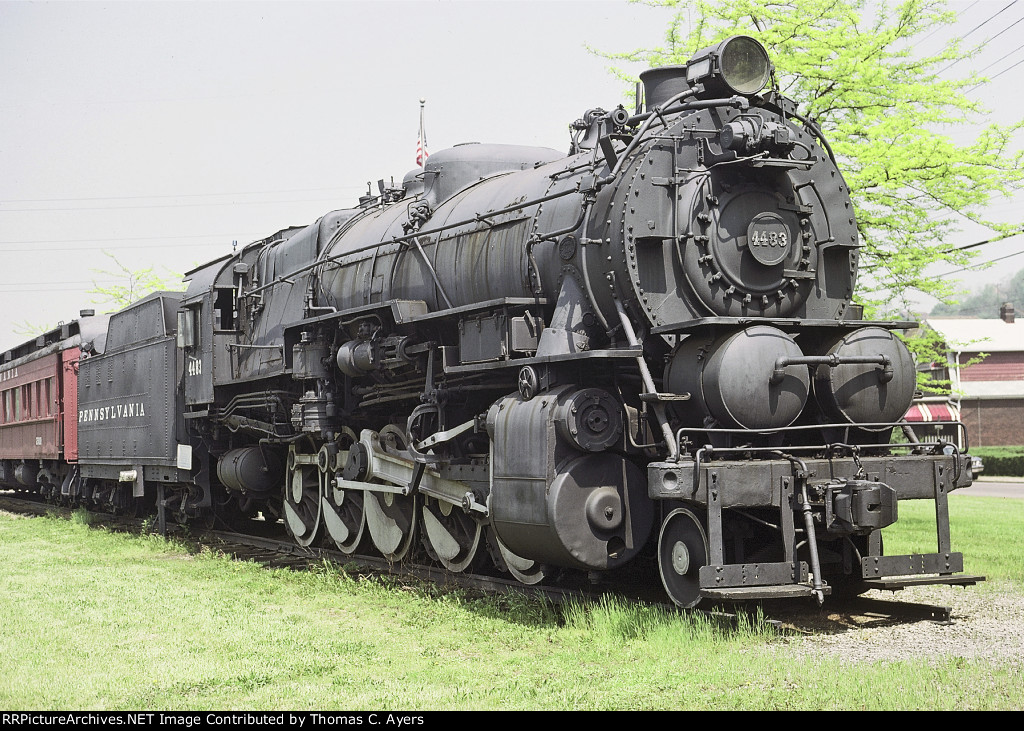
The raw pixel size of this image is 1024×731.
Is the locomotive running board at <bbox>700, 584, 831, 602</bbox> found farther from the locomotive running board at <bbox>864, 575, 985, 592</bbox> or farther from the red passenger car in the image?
the red passenger car

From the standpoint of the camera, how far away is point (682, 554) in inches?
289

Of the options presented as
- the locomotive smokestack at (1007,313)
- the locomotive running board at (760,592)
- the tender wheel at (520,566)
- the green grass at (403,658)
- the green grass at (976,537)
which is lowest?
the green grass at (976,537)

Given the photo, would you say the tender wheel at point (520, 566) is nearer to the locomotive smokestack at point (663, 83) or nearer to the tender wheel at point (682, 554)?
the tender wheel at point (682, 554)

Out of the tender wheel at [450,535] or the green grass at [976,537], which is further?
the green grass at [976,537]

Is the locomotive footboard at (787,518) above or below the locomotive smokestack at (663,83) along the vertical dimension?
below

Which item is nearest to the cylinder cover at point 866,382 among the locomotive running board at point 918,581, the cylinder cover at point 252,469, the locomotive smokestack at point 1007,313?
the locomotive running board at point 918,581

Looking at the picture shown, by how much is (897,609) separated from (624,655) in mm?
2478

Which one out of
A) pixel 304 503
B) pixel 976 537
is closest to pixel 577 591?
pixel 304 503

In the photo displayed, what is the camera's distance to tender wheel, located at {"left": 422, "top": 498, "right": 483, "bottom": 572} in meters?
9.81

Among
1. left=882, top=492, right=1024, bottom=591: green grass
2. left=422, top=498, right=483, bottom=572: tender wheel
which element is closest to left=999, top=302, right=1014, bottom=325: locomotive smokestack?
left=882, top=492, right=1024, bottom=591: green grass

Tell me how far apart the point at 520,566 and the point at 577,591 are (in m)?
0.82

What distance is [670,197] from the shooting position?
7898 mm

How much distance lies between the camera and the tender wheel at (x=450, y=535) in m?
9.81

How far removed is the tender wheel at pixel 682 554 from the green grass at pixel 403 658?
214 mm
